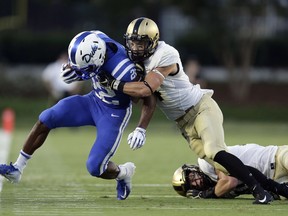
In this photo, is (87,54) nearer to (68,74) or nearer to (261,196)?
(68,74)

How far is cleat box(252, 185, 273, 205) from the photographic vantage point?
8.19 metres

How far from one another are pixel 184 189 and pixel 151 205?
78 cm

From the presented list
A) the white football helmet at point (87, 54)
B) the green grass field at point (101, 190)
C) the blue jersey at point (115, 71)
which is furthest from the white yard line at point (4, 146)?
the white football helmet at point (87, 54)

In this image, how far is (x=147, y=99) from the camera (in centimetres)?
848

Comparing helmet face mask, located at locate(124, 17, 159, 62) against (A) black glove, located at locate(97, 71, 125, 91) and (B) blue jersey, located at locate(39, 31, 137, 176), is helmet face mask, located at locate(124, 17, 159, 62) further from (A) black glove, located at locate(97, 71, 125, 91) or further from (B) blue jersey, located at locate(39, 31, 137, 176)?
(A) black glove, located at locate(97, 71, 125, 91)

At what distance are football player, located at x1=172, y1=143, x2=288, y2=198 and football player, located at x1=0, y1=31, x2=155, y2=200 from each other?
1.81ft

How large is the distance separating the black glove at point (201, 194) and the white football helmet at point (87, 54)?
1458 millimetres

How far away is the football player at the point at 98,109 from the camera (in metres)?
8.37

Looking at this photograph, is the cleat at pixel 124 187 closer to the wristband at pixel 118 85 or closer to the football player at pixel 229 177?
the football player at pixel 229 177

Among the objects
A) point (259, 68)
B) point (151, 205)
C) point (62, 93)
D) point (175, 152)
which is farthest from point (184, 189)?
point (259, 68)

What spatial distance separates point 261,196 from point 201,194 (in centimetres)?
79

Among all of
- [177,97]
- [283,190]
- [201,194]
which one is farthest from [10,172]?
[283,190]

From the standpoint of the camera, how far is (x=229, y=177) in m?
8.58

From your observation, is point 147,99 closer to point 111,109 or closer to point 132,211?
point 111,109
